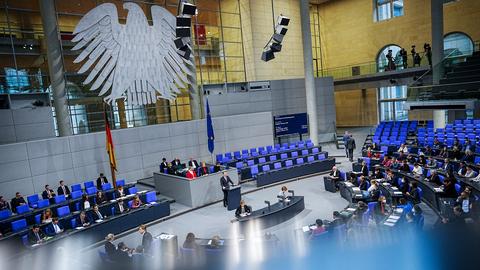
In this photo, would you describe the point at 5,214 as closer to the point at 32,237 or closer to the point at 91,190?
the point at 32,237

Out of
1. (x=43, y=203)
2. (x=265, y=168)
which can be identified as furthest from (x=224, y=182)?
(x=43, y=203)

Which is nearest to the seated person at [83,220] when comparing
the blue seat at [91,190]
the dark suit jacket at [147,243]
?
the blue seat at [91,190]

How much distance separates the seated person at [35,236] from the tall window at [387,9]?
2757cm

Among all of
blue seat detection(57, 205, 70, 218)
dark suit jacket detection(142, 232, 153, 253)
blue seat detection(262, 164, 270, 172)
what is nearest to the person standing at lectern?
blue seat detection(262, 164, 270, 172)

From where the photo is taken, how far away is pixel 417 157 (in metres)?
15.3

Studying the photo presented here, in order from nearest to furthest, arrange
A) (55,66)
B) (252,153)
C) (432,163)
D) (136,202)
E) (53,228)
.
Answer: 1. (53,228)
2. (136,202)
3. (432,163)
4. (55,66)
5. (252,153)

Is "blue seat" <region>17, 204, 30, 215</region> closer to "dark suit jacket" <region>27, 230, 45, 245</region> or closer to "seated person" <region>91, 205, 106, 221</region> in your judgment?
"dark suit jacket" <region>27, 230, 45, 245</region>

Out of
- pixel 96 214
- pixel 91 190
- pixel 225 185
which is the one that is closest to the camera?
pixel 96 214

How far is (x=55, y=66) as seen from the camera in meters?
16.1

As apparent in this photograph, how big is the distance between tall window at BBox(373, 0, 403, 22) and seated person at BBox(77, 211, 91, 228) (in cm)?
2632

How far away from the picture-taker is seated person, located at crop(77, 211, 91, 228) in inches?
428

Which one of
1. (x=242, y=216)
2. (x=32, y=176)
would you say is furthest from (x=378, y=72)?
(x=32, y=176)

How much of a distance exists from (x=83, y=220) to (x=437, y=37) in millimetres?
20257

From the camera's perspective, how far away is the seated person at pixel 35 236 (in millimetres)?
9922
